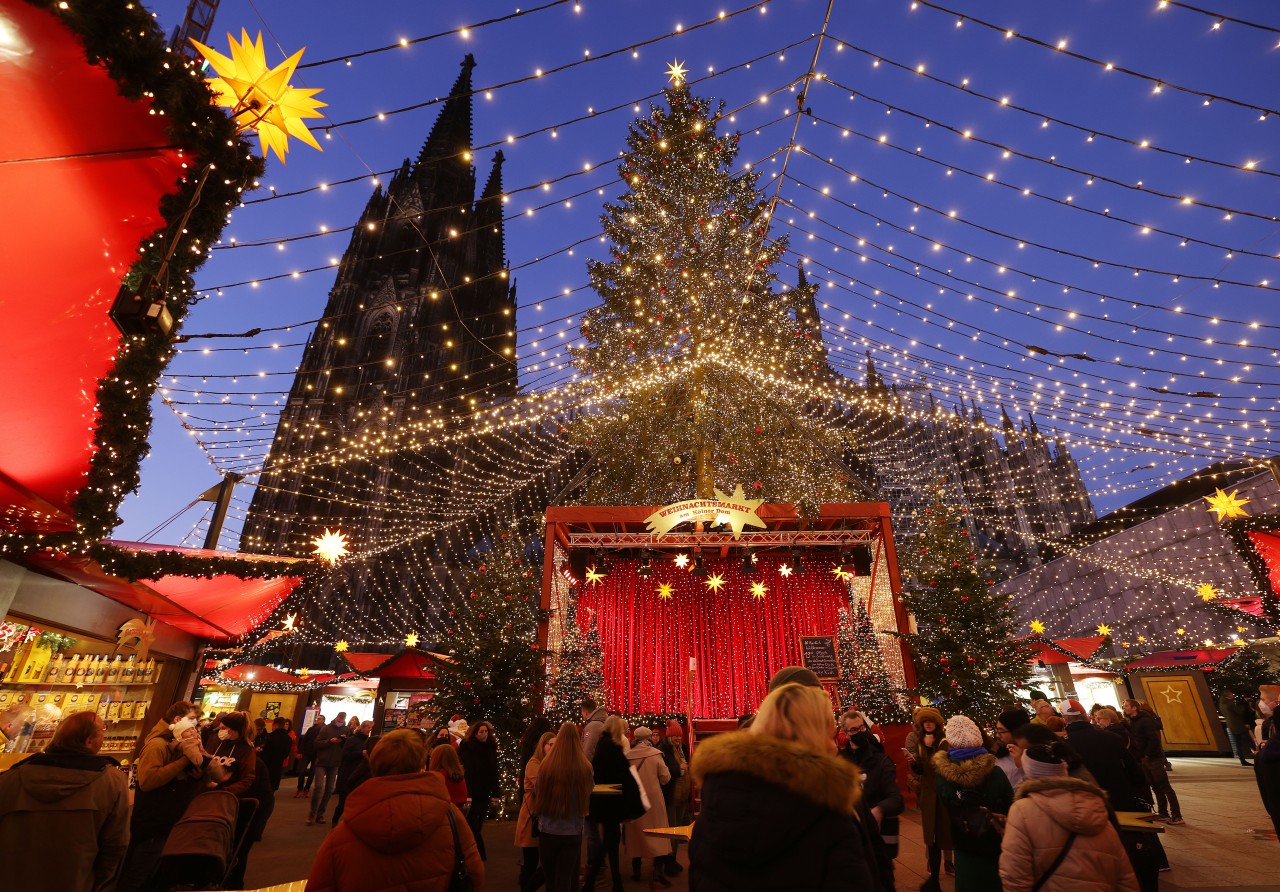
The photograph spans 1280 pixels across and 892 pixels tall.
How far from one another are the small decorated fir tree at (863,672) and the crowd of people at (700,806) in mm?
3099

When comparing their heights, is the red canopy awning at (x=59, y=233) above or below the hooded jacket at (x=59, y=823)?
above

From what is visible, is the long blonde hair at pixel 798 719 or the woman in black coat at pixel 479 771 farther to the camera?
the woman in black coat at pixel 479 771

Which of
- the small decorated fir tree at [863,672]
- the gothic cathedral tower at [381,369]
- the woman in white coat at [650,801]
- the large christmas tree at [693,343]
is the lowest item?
the woman in white coat at [650,801]

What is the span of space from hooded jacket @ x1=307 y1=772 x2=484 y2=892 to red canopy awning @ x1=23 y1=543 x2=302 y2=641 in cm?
497

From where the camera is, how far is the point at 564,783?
154 inches

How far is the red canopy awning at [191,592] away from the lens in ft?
19.7

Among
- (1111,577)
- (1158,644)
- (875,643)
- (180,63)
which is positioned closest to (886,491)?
(1111,577)

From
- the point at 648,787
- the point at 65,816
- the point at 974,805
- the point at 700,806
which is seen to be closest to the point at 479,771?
the point at 648,787

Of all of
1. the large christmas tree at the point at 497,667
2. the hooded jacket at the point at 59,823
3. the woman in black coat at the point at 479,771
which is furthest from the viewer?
the large christmas tree at the point at 497,667

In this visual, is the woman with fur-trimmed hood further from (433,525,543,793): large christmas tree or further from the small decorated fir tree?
(433,525,543,793): large christmas tree

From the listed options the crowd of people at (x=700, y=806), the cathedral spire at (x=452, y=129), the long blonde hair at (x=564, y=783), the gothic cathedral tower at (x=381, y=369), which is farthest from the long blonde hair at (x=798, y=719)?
the cathedral spire at (x=452, y=129)

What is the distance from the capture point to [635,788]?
465 centimetres

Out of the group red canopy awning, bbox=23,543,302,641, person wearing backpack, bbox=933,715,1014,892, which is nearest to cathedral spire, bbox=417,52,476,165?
red canopy awning, bbox=23,543,302,641

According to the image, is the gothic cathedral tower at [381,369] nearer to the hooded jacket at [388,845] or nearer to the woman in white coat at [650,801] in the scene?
the woman in white coat at [650,801]
